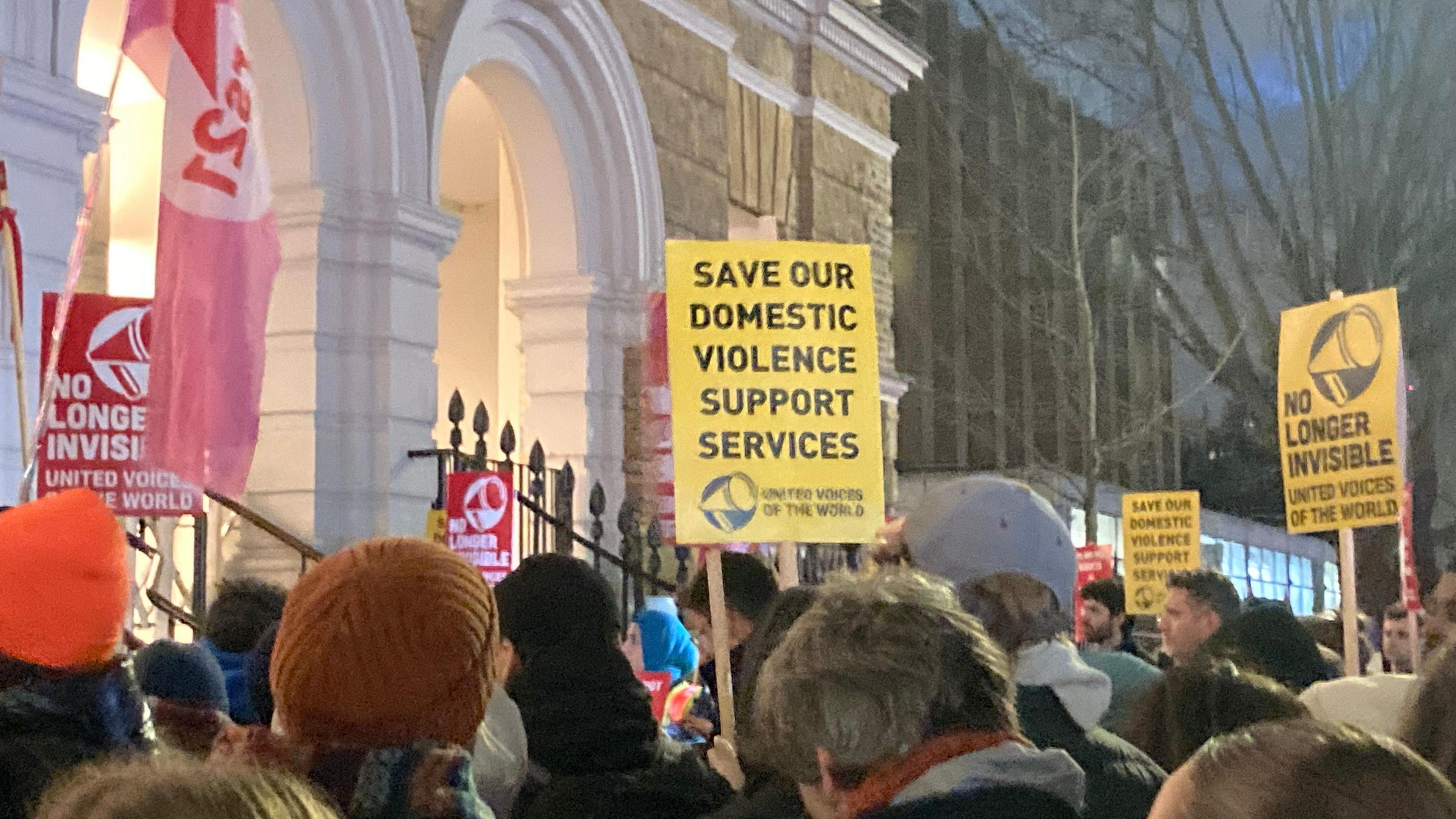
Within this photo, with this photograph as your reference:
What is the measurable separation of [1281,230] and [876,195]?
14.3ft

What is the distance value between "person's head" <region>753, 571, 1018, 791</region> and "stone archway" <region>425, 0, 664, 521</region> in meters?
11.5

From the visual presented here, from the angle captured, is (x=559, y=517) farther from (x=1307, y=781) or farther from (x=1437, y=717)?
(x=1307, y=781)

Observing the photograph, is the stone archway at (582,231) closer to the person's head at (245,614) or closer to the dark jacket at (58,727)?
the person's head at (245,614)

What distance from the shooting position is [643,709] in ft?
12.1

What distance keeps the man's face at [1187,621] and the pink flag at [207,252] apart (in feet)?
10.3

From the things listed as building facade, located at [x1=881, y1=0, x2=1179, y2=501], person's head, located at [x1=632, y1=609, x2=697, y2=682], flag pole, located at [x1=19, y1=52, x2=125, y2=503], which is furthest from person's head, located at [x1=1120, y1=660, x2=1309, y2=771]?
building facade, located at [x1=881, y1=0, x2=1179, y2=501]

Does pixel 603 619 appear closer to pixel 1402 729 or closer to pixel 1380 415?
pixel 1402 729

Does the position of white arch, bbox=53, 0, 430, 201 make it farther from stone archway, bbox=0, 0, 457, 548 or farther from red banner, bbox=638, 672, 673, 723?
red banner, bbox=638, 672, 673, 723

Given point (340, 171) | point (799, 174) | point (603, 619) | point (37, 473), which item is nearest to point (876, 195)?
point (799, 174)

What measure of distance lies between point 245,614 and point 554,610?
162 cm

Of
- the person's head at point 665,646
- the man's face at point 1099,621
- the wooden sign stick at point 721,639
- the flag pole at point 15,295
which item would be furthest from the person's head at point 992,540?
the man's face at point 1099,621

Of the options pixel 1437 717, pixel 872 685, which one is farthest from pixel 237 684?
pixel 1437 717

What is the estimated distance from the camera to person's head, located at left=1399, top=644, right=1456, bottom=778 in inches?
107

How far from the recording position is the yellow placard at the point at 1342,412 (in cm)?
791
